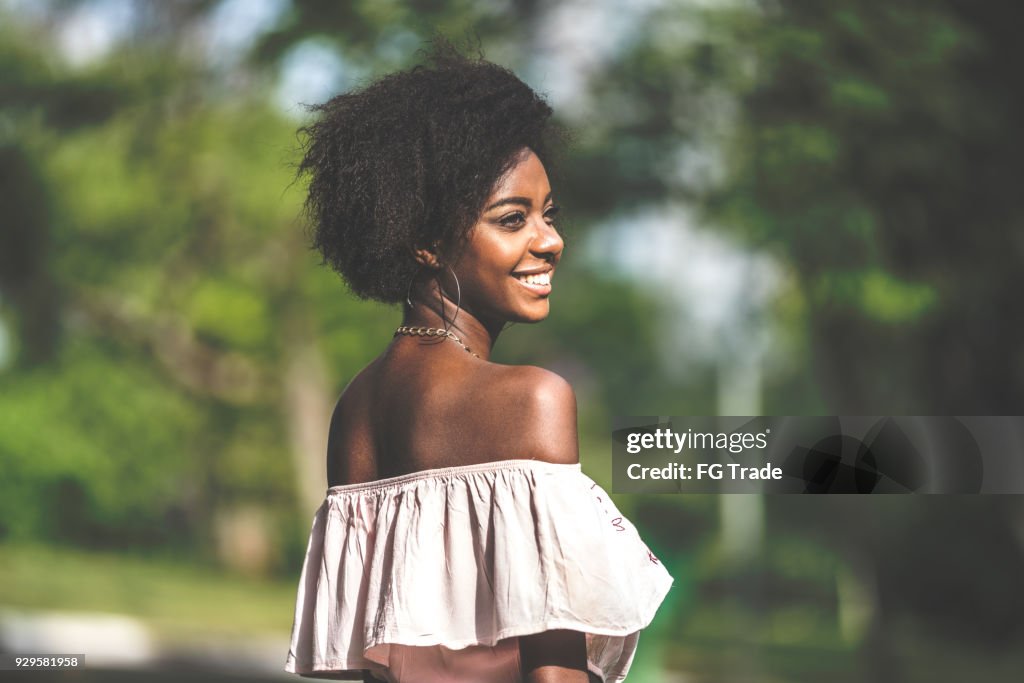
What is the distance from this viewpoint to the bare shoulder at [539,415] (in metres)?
1.67

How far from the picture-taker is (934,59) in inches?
323

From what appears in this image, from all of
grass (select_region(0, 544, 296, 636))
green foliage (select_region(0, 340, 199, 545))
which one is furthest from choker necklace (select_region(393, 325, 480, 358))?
green foliage (select_region(0, 340, 199, 545))

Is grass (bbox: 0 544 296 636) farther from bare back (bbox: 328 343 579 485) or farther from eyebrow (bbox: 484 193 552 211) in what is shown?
eyebrow (bbox: 484 193 552 211)

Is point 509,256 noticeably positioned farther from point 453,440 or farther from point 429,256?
point 453,440

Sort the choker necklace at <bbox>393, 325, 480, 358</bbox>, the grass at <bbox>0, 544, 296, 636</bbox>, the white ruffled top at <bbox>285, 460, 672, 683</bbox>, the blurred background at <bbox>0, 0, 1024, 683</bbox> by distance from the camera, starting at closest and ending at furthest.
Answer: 1. the white ruffled top at <bbox>285, 460, 672, 683</bbox>
2. the choker necklace at <bbox>393, 325, 480, 358</bbox>
3. the blurred background at <bbox>0, 0, 1024, 683</bbox>
4. the grass at <bbox>0, 544, 296, 636</bbox>

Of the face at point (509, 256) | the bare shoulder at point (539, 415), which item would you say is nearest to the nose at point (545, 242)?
the face at point (509, 256)

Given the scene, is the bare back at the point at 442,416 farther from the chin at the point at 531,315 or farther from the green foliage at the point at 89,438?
the green foliage at the point at 89,438

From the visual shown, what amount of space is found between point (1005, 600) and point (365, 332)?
13080mm

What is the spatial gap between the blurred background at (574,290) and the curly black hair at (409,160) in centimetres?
31

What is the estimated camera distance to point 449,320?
188 centimetres

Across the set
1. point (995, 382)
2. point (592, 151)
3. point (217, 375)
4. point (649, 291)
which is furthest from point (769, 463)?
point (649, 291)

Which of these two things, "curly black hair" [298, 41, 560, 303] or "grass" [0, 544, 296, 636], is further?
"grass" [0, 544, 296, 636]

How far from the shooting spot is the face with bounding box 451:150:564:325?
1.87m

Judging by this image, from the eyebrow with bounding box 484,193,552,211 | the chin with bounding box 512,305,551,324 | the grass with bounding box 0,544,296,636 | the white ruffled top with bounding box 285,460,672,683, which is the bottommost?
the white ruffled top with bounding box 285,460,672,683
